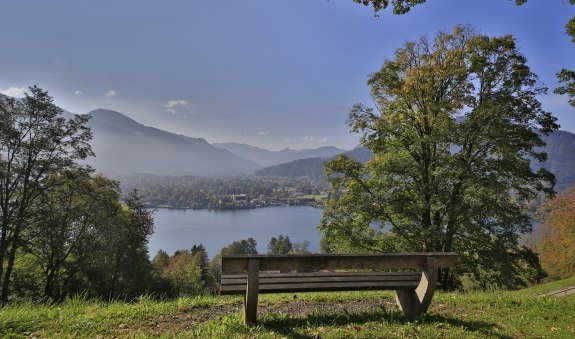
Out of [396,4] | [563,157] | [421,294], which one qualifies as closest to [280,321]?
[421,294]

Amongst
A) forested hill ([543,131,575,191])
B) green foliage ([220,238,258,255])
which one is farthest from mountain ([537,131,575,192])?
green foliage ([220,238,258,255])

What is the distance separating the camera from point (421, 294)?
472 centimetres

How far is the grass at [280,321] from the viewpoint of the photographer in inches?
161

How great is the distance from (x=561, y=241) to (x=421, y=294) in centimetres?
2872

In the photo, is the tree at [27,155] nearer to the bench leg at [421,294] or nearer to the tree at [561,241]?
the bench leg at [421,294]

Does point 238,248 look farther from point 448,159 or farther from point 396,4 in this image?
point 396,4

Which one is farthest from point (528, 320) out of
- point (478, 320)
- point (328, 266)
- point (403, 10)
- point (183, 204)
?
point (183, 204)

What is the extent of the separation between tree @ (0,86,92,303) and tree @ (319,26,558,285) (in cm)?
1373

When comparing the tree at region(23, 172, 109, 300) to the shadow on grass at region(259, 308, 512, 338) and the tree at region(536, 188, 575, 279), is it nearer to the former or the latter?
the shadow on grass at region(259, 308, 512, 338)

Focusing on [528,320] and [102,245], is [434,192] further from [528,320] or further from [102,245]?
[102,245]

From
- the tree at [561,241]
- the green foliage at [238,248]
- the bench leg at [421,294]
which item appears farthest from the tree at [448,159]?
the green foliage at [238,248]

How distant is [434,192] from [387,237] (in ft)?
8.57

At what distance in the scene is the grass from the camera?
409cm

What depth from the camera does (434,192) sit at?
1149 centimetres
